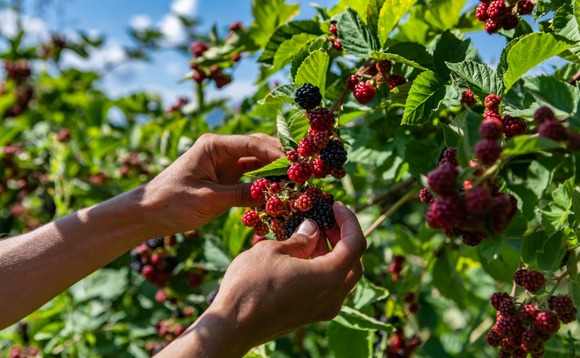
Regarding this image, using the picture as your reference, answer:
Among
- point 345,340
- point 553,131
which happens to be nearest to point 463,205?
point 553,131

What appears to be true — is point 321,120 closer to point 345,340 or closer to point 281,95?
point 281,95

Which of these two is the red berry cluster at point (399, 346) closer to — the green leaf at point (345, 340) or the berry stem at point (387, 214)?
the green leaf at point (345, 340)

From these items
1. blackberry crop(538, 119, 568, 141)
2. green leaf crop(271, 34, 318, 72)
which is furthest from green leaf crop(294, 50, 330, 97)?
blackberry crop(538, 119, 568, 141)

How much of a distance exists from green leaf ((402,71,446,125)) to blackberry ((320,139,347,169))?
0.47ft

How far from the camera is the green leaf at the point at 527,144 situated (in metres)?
0.80

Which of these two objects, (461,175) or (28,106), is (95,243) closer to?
(461,175)

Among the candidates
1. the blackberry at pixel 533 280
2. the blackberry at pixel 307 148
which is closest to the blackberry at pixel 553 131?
the blackberry at pixel 533 280

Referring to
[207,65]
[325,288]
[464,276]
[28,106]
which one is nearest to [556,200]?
[325,288]

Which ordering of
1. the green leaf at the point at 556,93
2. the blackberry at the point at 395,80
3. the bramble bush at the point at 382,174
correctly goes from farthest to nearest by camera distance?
the blackberry at the point at 395,80
the bramble bush at the point at 382,174
the green leaf at the point at 556,93

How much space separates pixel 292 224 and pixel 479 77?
49 cm

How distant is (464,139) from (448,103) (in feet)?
1.44

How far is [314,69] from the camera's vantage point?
4.12 feet

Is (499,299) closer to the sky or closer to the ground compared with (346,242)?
closer to the ground

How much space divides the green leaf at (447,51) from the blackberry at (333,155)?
1.04 feet
